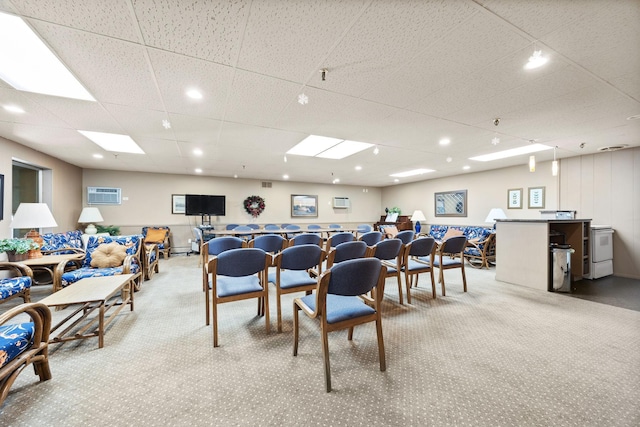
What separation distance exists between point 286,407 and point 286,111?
289 centimetres

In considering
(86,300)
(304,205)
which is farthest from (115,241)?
(304,205)

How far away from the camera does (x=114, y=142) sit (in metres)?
4.31

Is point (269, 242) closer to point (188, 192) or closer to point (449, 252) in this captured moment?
point (449, 252)

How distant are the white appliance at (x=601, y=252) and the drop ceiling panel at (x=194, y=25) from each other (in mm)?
6205

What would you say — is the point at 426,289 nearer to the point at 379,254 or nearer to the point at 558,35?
the point at 379,254

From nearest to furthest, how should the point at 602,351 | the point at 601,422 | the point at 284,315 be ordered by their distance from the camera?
the point at 601,422 → the point at 602,351 → the point at 284,315

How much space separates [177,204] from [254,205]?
232 centimetres

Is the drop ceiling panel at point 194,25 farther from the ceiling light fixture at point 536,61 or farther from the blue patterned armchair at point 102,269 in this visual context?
the blue patterned armchair at point 102,269

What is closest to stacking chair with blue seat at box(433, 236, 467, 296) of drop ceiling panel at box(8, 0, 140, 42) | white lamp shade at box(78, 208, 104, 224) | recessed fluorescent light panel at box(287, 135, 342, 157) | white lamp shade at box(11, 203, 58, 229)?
recessed fluorescent light panel at box(287, 135, 342, 157)

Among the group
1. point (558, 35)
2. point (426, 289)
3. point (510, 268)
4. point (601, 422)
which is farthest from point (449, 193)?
point (601, 422)

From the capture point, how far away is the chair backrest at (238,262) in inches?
85.0

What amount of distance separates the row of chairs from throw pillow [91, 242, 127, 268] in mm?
1221

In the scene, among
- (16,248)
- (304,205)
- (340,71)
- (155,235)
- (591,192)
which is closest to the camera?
(340,71)

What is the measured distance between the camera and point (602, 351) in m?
2.05
